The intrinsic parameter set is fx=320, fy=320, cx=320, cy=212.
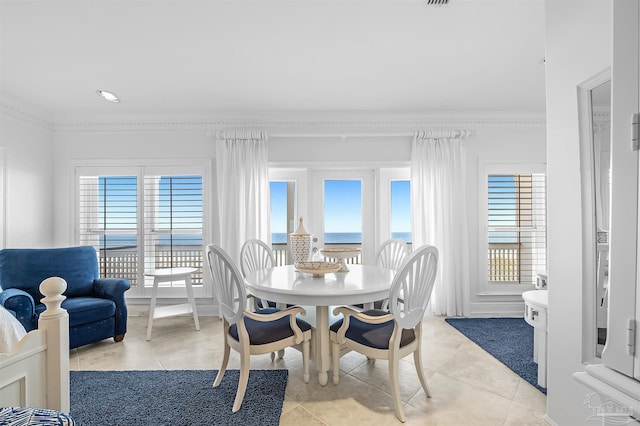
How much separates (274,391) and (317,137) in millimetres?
2866

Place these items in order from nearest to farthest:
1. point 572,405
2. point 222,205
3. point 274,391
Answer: point 572,405 < point 274,391 < point 222,205

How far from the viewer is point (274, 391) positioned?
220 cm

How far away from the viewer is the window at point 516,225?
402cm

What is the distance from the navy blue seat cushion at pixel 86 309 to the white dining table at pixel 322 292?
1612 millimetres

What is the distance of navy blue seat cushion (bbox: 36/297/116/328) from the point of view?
2844mm

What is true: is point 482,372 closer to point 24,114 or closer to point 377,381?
point 377,381

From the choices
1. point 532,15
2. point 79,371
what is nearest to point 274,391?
point 79,371

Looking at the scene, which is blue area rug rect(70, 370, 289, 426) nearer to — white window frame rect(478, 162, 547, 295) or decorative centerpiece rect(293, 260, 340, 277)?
decorative centerpiece rect(293, 260, 340, 277)

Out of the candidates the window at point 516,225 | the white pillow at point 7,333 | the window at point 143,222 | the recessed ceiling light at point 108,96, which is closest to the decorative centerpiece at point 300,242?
the white pillow at point 7,333

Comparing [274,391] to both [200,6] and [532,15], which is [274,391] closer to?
[200,6]

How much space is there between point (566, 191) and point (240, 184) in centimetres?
318

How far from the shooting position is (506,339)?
3158 mm

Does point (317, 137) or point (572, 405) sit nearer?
point (572, 405)

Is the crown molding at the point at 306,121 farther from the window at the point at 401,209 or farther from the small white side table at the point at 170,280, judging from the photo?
the small white side table at the point at 170,280
